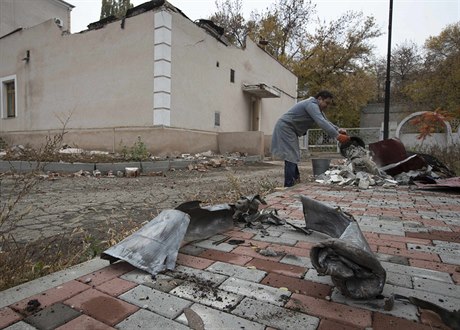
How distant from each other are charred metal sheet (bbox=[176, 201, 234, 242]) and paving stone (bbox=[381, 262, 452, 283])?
3.36ft

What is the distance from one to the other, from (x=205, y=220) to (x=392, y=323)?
1.21 metres

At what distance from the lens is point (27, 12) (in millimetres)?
15969

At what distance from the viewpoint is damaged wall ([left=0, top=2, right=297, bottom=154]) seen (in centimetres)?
840

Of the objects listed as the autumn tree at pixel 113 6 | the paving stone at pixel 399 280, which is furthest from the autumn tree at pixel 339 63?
the paving stone at pixel 399 280

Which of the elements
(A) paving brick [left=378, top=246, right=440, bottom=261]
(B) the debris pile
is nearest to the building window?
(B) the debris pile

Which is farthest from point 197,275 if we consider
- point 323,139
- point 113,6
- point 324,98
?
point 113,6

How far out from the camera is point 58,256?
163 cm

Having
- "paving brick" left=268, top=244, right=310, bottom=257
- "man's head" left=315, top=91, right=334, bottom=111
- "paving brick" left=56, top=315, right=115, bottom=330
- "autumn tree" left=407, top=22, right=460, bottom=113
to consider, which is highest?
"autumn tree" left=407, top=22, right=460, bottom=113

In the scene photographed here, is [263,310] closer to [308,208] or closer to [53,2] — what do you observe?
[308,208]

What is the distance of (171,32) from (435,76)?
2098 cm

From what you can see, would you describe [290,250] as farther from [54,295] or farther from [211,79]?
[211,79]

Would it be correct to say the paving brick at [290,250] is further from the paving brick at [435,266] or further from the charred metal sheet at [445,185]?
the charred metal sheet at [445,185]

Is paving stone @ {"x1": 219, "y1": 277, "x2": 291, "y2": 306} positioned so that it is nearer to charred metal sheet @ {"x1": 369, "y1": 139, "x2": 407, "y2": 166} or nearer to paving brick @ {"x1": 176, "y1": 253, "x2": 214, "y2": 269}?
paving brick @ {"x1": 176, "y1": 253, "x2": 214, "y2": 269}

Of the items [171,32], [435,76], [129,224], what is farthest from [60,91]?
[435,76]
